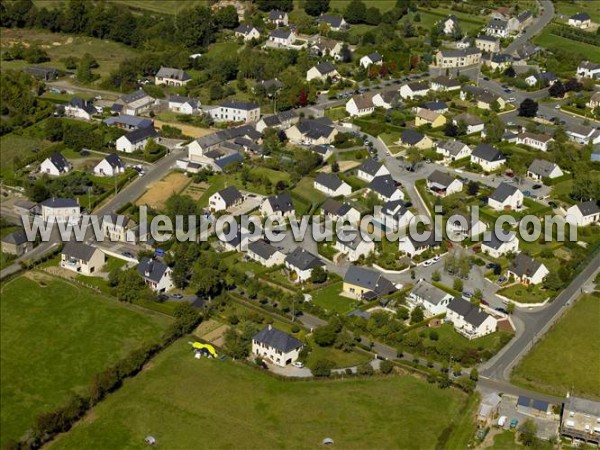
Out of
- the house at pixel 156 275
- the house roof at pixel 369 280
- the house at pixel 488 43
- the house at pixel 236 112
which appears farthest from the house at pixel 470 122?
the house at pixel 156 275

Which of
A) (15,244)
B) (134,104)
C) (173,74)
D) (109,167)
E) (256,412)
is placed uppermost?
(256,412)

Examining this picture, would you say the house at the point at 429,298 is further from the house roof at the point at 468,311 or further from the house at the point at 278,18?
the house at the point at 278,18

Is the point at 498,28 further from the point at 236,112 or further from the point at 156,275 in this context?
the point at 156,275

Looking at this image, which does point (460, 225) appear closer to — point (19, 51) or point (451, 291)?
point (451, 291)

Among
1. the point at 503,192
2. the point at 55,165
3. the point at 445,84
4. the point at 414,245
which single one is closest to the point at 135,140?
the point at 55,165

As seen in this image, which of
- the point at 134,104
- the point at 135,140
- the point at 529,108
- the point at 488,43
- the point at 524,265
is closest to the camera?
the point at 524,265

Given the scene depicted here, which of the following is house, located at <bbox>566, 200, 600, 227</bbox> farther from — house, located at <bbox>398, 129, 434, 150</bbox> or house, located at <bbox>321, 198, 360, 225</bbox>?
house, located at <bbox>398, 129, 434, 150</bbox>

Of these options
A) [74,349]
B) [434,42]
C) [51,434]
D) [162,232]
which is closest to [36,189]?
[162,232]
